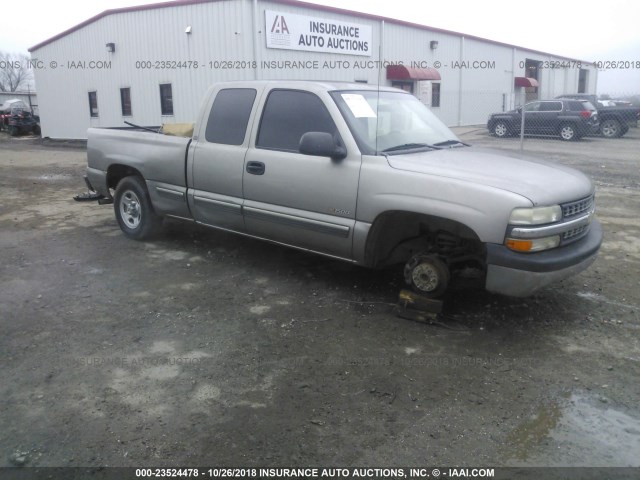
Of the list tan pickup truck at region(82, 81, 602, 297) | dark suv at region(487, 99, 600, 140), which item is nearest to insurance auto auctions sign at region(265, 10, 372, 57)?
dark suv at region(487, 99, 600, 140)

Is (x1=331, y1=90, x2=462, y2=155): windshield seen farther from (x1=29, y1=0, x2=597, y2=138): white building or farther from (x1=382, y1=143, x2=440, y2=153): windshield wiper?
(x1=29, y1=0, x2=597, y2=138): white building

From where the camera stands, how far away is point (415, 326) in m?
4.54

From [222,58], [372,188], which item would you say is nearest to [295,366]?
[372,188]

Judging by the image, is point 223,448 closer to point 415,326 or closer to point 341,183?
point 415,326

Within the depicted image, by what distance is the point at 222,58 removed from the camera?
1805 centimetres

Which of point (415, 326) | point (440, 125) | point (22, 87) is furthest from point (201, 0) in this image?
point (22, 87)

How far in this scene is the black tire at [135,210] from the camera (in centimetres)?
682

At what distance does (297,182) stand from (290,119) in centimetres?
67

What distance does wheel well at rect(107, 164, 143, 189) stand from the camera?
700cm

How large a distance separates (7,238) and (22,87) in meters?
87.2

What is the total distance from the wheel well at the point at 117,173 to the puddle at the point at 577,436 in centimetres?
536

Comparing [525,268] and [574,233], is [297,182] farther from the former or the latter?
[574,233]

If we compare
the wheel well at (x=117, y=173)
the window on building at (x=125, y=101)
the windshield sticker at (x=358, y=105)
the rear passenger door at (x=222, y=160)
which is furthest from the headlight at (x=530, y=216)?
the window on building at (x=125, y=101)

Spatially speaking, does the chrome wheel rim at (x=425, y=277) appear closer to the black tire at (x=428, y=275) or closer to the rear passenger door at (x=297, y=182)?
the black tire at (x=428, y=275)
